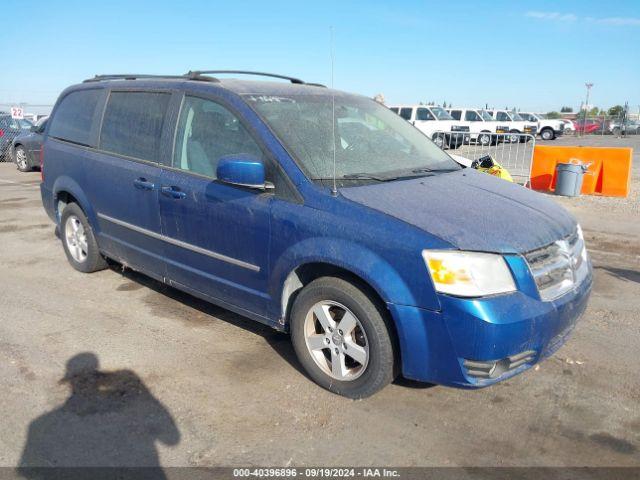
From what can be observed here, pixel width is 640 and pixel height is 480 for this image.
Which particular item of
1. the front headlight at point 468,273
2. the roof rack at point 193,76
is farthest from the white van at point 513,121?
the front headlight at point 468,273

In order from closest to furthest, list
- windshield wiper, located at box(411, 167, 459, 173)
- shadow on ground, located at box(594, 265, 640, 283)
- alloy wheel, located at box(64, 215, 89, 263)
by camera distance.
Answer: windshield wiper, located at box(411, 167, 459, 173), alloy wheel, located at box(64, 215, 89, 263), shadow on ground, located at box(594, 265, 640, 283)

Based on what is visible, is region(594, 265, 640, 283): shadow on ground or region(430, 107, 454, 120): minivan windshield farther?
region(430, 107, 454, 120): minivan windshield

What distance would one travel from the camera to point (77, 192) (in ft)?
17.2

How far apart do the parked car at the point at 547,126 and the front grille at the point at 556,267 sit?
3342 cm

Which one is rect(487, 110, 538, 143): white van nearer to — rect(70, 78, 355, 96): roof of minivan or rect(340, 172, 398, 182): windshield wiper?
rect(70, 78, 355, 96): roof of minivan

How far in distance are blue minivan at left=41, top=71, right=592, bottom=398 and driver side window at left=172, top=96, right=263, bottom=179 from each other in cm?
1

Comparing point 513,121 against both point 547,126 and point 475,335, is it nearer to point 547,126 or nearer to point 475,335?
point 547,126

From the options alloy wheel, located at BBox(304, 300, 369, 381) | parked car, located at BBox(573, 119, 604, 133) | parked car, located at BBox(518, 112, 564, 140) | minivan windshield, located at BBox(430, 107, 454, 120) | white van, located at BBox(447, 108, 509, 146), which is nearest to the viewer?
alloy wheel, located at BBox(304, 300, 369, 381)

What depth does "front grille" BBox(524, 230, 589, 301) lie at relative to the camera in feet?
9.77

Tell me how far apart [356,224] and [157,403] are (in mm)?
1588

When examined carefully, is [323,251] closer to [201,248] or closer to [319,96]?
[201,248]

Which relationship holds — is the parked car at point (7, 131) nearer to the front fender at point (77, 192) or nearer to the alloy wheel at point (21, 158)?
the alloy wheel at point (21, 158)

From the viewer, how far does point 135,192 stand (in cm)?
443

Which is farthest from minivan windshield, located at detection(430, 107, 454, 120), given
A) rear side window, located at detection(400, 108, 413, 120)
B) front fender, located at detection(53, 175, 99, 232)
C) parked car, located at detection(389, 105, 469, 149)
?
front fender, located at detection(53, 175, 99, 232)
